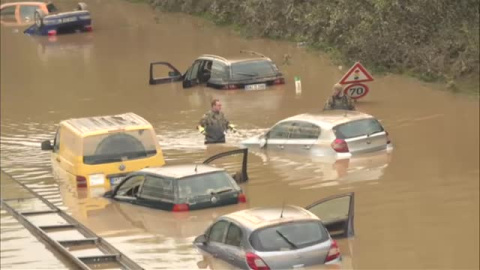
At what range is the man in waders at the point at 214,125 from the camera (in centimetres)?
2719

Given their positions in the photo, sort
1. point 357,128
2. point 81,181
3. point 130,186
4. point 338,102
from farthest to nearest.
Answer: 1. point 338,102
2. point 357,128
3. point 81,181
4. point 130,186

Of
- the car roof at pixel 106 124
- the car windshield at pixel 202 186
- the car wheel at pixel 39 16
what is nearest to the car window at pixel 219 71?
the car roof at pixel 106 124

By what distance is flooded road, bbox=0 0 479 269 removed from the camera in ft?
62.2

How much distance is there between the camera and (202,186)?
20.9 metres

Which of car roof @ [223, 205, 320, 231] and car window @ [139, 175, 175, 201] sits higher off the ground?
car roof @ [223, 205, 320, 231]

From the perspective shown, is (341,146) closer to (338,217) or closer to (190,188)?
(190,188)

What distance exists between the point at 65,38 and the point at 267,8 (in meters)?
9.81

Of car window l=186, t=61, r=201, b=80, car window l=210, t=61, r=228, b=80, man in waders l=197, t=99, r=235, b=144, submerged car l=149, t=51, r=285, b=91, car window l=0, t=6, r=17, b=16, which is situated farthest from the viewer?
car window l=0, t=6, r=17, b=16

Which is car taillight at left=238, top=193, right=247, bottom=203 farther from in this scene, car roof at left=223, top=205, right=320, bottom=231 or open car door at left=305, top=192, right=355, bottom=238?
car roof at left=223, top=205, right=320, bottom=231

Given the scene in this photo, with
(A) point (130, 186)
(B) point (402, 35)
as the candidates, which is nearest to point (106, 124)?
(A) point (130, 186)

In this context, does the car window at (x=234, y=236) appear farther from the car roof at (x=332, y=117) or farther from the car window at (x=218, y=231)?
the car roof at (x=332, y=117)

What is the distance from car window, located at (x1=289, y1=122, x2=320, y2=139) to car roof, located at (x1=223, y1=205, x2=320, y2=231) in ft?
28.3

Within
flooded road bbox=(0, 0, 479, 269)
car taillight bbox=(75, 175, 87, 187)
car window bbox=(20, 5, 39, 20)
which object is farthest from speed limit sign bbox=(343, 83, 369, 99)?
car window bbox=(20, 5, 39, 20)

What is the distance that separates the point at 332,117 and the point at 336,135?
0.80 metres
